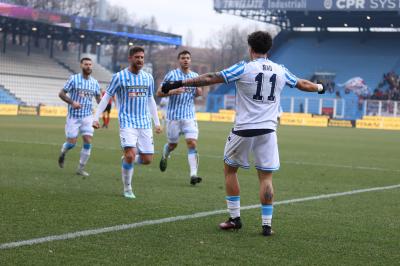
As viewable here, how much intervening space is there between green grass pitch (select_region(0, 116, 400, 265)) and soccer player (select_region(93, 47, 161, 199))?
546 mm

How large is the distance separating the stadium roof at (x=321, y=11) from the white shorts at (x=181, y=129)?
47.6 m

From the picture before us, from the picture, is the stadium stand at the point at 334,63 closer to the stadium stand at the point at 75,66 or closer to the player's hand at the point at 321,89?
the stadium stand at the point at 75,66

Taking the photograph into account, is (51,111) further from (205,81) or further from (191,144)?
(205,81)

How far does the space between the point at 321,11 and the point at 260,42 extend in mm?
56623

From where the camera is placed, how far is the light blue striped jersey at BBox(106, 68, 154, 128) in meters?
10.2

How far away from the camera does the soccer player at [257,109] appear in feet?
24.1

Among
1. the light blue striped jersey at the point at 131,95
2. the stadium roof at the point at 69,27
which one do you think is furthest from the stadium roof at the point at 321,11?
the light blue striped jersey at the point at 131,95

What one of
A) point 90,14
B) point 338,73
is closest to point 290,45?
point 338,73

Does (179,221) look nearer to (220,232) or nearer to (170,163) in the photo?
(220,232)

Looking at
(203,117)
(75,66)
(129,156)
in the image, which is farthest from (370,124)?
(129,156)

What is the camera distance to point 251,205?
31.7 feet

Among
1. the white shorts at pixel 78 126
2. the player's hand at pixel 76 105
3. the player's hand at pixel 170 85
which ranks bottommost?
the white shorts at pixel 78 126

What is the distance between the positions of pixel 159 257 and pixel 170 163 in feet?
33.0

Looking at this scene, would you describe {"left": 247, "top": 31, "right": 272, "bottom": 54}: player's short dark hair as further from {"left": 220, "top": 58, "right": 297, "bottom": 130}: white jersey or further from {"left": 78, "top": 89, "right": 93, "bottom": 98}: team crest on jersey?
{"left": 78, "top": 89, "right": 93, "bottom": 98}: team crest on jersey
